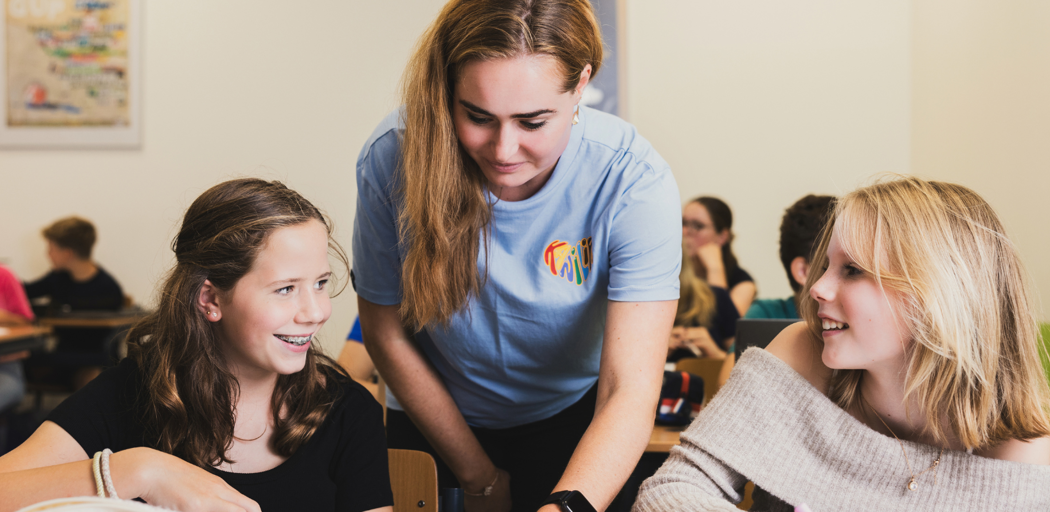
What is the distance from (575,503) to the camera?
0.90 metres

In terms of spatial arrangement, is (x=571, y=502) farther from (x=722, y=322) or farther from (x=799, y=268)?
(x=722, y=322)

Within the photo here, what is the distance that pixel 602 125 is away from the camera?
1.20 m

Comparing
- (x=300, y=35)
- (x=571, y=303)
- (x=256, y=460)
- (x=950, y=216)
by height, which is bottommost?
(x=256, y=460)

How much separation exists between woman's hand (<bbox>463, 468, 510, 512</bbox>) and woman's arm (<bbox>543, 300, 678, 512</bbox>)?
348 millimetres

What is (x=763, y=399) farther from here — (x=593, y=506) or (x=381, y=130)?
(x=381, y=130)

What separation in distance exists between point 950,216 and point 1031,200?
1.96 meters

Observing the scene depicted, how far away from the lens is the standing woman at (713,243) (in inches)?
140

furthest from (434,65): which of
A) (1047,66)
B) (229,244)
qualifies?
(1047,66)

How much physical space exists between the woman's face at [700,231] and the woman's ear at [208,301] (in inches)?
107

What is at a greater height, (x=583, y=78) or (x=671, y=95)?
(x=671, y=95)

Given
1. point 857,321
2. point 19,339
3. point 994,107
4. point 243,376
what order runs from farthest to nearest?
point 19,339 < point 994,107 < point 243,376 < point 857,321

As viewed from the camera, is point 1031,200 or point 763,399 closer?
point 763,399

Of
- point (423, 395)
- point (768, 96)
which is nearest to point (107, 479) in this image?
point (423, 395)

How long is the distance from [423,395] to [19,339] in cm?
257
